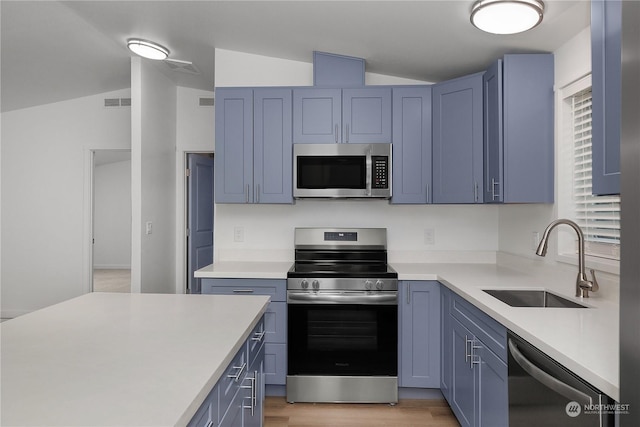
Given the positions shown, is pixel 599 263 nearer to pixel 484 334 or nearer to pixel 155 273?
pixel 484 334

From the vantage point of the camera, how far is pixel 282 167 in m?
2.98

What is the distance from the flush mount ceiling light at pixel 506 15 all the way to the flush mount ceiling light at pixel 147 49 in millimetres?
2421

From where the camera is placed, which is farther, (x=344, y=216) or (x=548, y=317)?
(x=344, y=216)

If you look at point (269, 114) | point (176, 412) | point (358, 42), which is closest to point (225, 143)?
point (269, 114)

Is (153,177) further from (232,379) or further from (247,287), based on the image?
(232,379)

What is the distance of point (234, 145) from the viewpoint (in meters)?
3.00

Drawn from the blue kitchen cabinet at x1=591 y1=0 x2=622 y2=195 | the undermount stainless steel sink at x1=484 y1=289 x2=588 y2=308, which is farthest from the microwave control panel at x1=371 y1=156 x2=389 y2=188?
the blue kitchen cabinet at x1=591 y1=0 x2=622 y2=195

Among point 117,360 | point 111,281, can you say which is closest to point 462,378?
point 117,360

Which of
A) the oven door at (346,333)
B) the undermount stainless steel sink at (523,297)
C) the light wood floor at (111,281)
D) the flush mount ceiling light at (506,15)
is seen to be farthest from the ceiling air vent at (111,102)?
the undermount stainless steel sink at (523,297)

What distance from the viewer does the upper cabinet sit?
9.69 ft

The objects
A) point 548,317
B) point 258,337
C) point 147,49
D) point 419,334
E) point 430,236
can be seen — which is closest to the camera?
point 548,317

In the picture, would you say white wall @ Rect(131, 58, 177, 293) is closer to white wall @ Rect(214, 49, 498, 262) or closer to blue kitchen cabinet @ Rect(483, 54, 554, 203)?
white wall @ Rect(214, 49, 498, 262)

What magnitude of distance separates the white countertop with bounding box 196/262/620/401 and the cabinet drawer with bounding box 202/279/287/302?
0.05 metres

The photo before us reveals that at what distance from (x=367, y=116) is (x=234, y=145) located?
1038 mm
